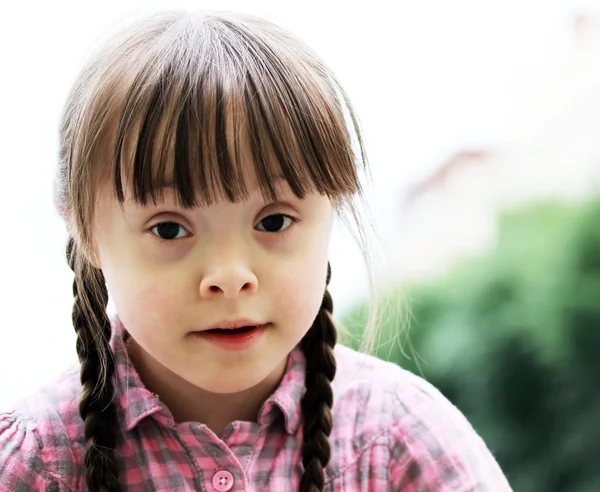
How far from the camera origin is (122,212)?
2.52ft

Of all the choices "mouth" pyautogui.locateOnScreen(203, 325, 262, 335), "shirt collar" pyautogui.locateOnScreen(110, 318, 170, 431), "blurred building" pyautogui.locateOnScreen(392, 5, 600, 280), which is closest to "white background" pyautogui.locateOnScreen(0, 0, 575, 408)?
"blurred building" pyautogui.locateOnScreen(392, 5, 600, 280)

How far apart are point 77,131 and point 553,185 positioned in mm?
657

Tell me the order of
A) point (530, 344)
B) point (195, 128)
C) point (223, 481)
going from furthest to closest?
point (530, 344)
point (223, 481)
point (195, 128)

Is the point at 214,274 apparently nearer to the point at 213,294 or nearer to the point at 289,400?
the point at 213,294

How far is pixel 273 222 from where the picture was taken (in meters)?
0.78

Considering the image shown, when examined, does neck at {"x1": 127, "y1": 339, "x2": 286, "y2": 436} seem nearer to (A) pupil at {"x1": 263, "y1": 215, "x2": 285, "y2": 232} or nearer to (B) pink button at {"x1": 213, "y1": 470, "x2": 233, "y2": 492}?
(B) pink button at {"x1": 213, "y1": 470, "x2": 233, "y2": 492}

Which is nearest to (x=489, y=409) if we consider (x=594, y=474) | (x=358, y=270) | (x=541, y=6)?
(x=594, y=474)

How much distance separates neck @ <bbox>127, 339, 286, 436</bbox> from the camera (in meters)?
0.88

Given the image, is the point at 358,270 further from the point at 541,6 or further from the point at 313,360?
the point at 541,6

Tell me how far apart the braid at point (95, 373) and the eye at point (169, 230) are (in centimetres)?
16

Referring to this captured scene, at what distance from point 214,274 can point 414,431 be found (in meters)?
0.29

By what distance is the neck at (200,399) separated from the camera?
0.88 metres

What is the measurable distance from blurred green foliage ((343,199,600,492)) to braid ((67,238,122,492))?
1.23 ft

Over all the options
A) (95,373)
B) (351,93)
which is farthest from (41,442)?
(351,93)
